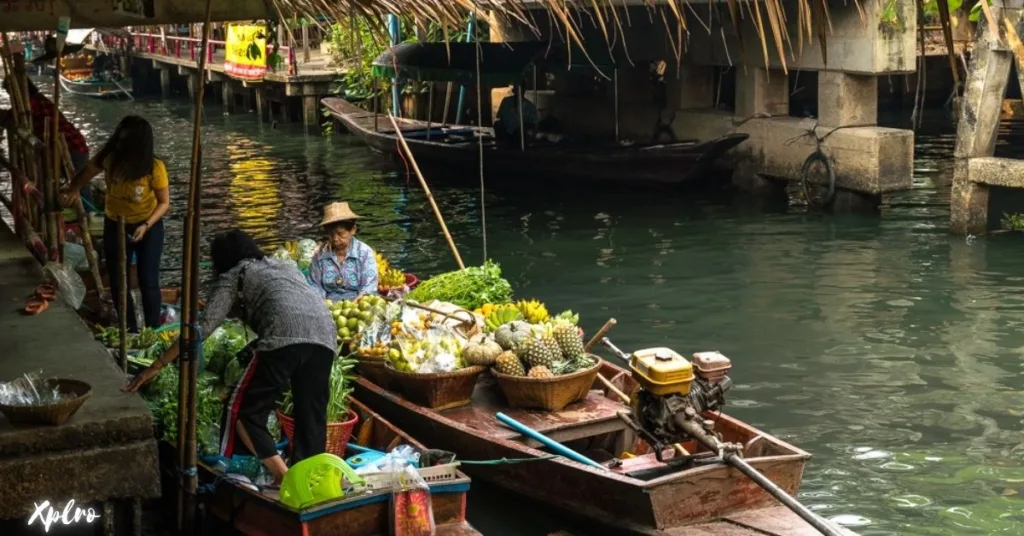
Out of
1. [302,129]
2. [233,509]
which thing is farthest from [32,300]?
[302,129]

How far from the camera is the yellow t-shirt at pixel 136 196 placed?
8.20 meters

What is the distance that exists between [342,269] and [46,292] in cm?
212

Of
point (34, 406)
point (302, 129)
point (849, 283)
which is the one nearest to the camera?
point (34, 406)

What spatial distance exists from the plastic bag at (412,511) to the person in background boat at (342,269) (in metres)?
2.85

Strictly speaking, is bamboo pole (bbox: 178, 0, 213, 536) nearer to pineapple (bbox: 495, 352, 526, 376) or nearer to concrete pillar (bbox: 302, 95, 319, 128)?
pineapple (bbox: 495, 352, 526, 376)

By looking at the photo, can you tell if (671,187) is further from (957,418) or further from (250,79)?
(250,79)

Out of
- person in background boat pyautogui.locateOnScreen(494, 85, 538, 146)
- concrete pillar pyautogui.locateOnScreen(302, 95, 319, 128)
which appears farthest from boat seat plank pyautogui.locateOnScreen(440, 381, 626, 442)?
concrete pillar pyautogui.locateOnScreen(302, 95, 319, 128)

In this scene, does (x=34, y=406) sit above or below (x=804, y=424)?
above

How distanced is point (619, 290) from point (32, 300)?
24.0 feet

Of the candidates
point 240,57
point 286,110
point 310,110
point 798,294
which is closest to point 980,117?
point 798,294

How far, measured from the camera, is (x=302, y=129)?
29.4 meters

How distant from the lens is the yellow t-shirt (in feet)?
26.9

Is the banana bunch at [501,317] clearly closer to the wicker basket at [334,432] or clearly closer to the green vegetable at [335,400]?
the green vegetable at [335,400]

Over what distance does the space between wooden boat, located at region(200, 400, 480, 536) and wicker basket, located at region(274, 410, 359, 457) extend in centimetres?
44
